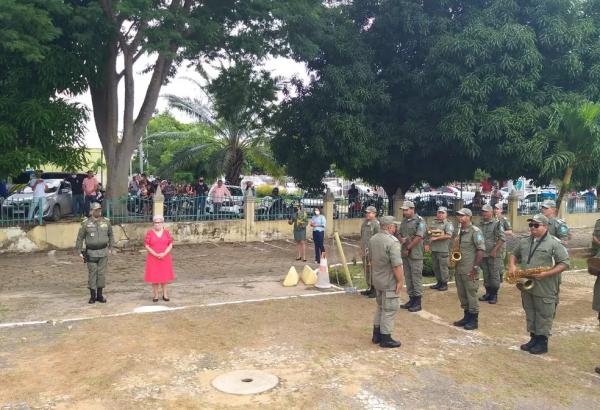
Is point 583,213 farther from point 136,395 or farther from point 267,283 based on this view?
point 136,395

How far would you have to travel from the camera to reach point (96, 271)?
9453 millimetres

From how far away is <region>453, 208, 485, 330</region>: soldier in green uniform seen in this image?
824 cm

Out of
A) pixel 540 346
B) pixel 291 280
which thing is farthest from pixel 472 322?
pixel 291 280

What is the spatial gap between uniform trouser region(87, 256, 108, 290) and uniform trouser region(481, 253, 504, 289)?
21.3 feet

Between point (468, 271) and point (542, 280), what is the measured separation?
1384mm

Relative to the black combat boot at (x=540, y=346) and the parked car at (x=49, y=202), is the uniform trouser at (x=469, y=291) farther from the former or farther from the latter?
the parked car at (x=49, y=202)

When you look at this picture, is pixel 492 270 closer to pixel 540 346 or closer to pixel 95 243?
pixel 540 346

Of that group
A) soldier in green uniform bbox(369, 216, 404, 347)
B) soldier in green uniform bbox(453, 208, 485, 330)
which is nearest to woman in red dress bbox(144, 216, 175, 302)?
soldier in green uniform bbox(369, 216, 404, 347)

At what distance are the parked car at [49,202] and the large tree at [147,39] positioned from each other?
1.56 metres

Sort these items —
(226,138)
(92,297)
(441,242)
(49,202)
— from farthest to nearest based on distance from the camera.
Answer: (226,138) < (49,202) < (441,242) < (92,297)

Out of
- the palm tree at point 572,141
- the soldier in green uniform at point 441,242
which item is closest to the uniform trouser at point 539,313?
the soldier in green uniform at point 441,242

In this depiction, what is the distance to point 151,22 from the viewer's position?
15125 mm

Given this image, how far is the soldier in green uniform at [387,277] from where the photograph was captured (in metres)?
7.15

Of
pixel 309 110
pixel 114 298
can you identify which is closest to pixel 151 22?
pixel 309 110
